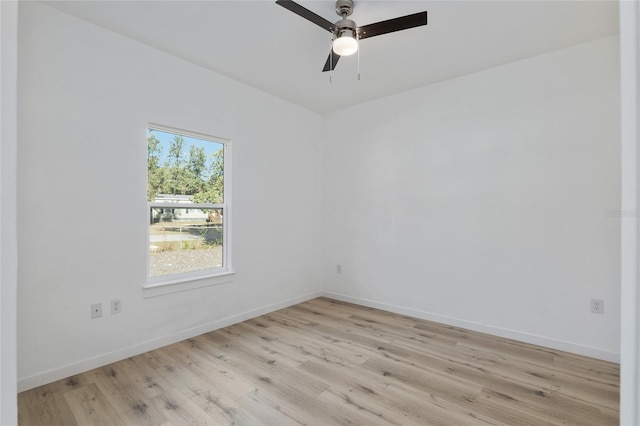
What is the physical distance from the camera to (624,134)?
20.2 inches

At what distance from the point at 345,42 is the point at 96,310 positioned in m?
2.79

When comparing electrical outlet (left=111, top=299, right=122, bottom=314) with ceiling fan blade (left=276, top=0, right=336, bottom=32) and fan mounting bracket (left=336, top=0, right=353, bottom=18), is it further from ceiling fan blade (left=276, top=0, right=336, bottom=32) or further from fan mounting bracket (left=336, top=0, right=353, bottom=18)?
fan mounting bracket (left=336, top=0, right=353, bottom=18)

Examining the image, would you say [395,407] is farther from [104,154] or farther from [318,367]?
[104,154]

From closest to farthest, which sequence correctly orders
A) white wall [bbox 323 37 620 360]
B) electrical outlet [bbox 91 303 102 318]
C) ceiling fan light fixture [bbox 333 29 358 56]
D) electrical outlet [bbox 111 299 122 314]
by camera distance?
ceiling fan light fixture [bbox 333 29 358 56] < electrical outlet [bbox 91 303 102 318] < electrical outlet [bbox 111 299 122 314] < white wall [bbox 323 37 620 360]

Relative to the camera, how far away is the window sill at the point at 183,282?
9.49 feet

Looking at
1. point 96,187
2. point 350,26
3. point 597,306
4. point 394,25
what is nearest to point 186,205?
point 96,187

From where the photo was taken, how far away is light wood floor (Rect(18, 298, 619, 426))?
1979 millimetres

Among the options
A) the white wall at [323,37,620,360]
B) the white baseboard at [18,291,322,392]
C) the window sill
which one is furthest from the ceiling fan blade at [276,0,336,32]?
the white baseboard at [18,291,322,392]

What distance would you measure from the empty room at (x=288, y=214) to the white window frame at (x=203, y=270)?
0.07 ft

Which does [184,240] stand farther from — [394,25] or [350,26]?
[394,25]

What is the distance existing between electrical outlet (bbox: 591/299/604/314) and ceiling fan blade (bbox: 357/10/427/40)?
2694 mm

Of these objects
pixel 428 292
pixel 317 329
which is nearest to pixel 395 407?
pixel 317 329

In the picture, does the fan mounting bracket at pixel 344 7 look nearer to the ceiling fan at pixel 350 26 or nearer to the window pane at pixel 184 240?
the ceiling fan at pixel 350 26

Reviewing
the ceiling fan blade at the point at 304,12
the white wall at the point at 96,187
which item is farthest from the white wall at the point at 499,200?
the ceiling fan blade at the point at 304,12
